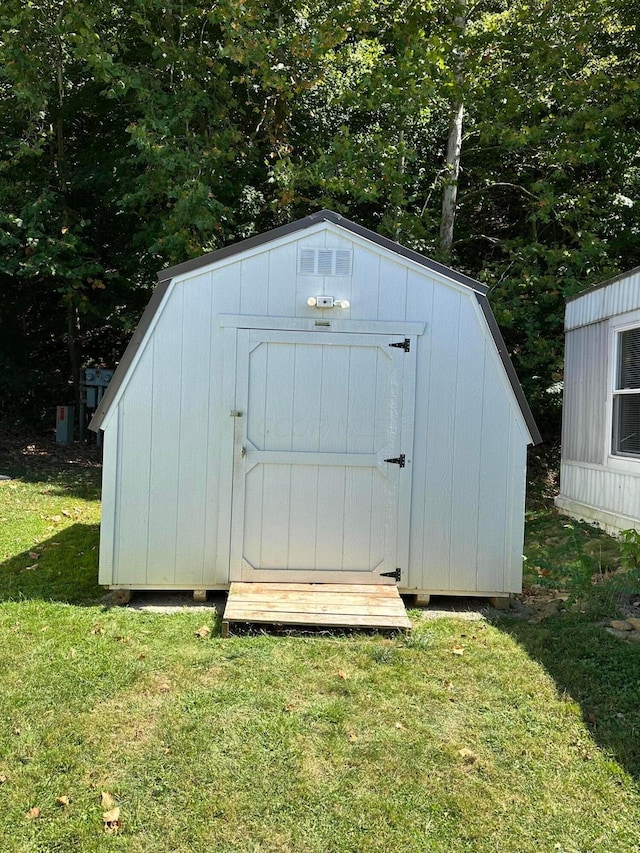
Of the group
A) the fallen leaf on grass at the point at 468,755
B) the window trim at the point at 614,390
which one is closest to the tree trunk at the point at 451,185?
the window trim at the point at 614,390

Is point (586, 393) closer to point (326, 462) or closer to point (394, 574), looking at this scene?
point (394, 574)

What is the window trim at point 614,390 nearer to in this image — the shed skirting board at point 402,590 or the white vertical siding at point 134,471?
the shed skirting board at point 402,590

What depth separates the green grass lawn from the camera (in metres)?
2.55

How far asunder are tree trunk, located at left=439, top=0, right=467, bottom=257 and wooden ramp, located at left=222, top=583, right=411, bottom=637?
8.20 meters

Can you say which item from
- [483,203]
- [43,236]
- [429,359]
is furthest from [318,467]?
[483,203]

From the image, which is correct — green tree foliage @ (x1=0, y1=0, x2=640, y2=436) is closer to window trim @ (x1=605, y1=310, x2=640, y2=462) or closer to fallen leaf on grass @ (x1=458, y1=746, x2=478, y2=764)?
window trim @ (x1=605, y1=310, x2=640, y2=462)

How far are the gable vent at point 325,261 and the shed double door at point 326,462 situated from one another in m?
0.47

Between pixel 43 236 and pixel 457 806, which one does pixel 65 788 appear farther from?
pixel 43 236

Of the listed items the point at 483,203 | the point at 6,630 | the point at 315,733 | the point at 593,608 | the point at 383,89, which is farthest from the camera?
the point at 483,203

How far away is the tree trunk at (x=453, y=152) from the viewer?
38.6 feet

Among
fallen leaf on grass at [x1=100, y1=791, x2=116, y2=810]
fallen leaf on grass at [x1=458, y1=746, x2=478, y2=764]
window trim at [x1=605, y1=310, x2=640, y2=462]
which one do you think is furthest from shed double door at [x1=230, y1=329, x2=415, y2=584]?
window trim at [x1=605, y1=310, x2=640, y2=462]

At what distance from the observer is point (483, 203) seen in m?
13.5

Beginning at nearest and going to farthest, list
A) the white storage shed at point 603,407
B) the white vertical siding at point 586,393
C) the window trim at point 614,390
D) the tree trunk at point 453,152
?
the white storage shed at point 603,407, the window trim at point 614,390, the white vertical siding at point 586,393, the tree trunk at point 453,152

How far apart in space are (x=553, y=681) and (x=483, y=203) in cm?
1154
